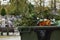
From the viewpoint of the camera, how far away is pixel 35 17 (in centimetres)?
331

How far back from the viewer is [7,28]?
255 inches

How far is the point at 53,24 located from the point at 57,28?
26 cm

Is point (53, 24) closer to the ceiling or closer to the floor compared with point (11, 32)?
closer to the ceiling

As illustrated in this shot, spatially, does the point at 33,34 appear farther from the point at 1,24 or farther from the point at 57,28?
the point at 1,24

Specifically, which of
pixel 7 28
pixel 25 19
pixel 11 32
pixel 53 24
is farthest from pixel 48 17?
pixel 11 32

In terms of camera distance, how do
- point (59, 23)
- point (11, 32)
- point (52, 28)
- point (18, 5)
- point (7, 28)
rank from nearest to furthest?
point (52, 28), point (59, 23), point (18, 5), point (7, 28), point (11, 32)

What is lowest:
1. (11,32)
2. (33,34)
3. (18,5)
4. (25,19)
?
(11,32)

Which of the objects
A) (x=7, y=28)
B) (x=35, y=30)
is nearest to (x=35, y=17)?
(x=35, y=30)

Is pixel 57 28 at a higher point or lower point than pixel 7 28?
higher

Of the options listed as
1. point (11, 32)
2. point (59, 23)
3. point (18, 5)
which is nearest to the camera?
point (59, 23)

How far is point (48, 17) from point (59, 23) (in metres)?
0.30

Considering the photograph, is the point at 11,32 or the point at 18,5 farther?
the point at 11,32

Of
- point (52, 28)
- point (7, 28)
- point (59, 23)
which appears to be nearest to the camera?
point (52, 28)

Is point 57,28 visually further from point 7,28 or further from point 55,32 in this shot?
point 7,28
